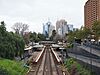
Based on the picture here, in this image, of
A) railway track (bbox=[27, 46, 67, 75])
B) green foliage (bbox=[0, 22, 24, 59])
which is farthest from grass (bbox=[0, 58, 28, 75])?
railway track (bbox=[27, 46, 67, 75])

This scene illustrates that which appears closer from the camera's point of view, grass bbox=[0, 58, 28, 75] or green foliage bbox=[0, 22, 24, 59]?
grass bbox=[0, 58, 28, 75]

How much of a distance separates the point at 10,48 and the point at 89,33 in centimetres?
3769

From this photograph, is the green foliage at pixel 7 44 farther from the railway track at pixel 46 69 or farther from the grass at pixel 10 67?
the railway track at pixel 46 69

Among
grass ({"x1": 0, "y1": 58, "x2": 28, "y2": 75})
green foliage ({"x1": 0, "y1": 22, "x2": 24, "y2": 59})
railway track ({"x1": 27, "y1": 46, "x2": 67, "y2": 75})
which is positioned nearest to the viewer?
grass ({"x1": 0, "y1": 58, "x2": 28, "y2": 75})

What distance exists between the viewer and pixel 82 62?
36344 mm

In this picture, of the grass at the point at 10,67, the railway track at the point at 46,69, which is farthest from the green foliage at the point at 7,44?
the railway track at the point at 46,69

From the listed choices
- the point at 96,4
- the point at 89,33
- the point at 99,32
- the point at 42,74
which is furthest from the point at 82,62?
the point at 96,4

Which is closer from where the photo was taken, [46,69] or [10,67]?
[10,67]

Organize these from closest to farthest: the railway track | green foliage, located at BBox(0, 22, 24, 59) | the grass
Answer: the grass → green foliage, located at BBox(0, 22, 24, 59) → the railway track

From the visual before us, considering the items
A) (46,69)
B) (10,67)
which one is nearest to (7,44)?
(10,67)

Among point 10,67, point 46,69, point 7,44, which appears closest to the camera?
point 10,67

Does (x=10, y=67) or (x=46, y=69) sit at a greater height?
(x=10, y=67)

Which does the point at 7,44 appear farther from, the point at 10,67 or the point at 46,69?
the point at 46,69

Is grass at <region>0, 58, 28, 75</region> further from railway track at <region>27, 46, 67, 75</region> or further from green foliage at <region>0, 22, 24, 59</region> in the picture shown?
railway track at <region>27, 46, 67, 75</region>
